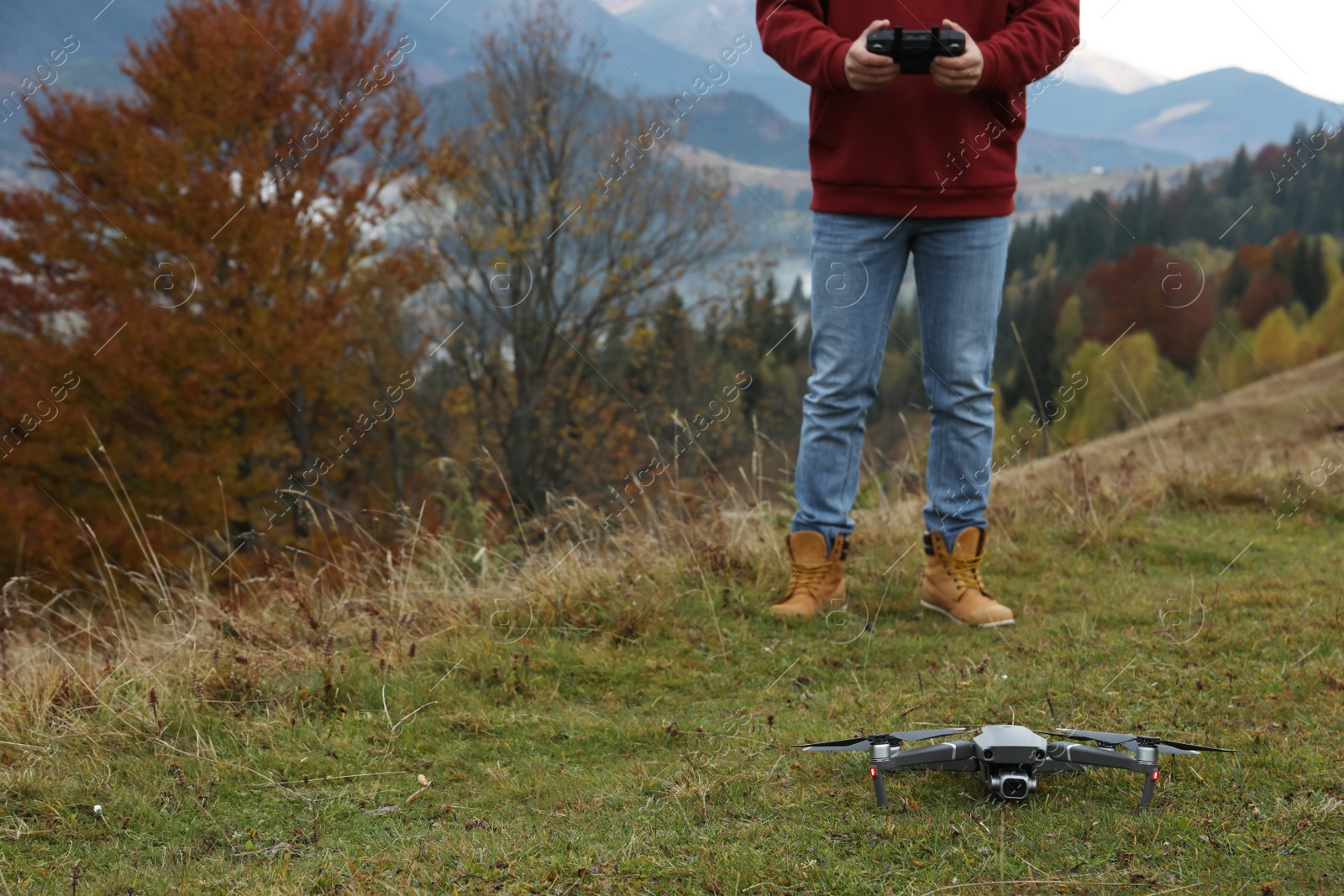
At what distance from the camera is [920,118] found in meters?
2.82

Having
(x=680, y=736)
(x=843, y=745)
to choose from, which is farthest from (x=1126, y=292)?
(x=843, y=745)

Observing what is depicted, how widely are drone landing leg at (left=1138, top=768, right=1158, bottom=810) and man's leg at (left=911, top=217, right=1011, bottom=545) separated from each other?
1.42 metres

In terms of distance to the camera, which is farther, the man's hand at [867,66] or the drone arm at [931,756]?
the man's hand at [867,66]

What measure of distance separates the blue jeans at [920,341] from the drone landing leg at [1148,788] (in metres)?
1.43

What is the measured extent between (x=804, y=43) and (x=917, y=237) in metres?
0.65

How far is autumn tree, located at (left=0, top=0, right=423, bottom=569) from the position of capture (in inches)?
697

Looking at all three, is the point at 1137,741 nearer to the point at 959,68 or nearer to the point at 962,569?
the point at 962,569

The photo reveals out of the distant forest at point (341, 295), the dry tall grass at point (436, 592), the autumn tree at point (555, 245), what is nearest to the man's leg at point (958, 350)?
the dry tall grass at point (436, 592)

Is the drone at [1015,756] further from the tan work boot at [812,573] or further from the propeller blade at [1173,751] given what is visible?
the tan work boot at [812,573]

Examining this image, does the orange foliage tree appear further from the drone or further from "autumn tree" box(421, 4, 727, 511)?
the drone

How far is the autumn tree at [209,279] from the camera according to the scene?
58.1 feet

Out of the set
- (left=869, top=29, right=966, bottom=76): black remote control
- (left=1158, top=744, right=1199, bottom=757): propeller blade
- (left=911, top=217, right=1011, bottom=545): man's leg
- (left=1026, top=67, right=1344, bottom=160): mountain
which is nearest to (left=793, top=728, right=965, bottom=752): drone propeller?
(left=1158, top=744, right=1199, bottom=757): propeller blade

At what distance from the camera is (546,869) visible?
159cm

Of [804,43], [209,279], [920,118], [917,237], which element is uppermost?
[209,279]
